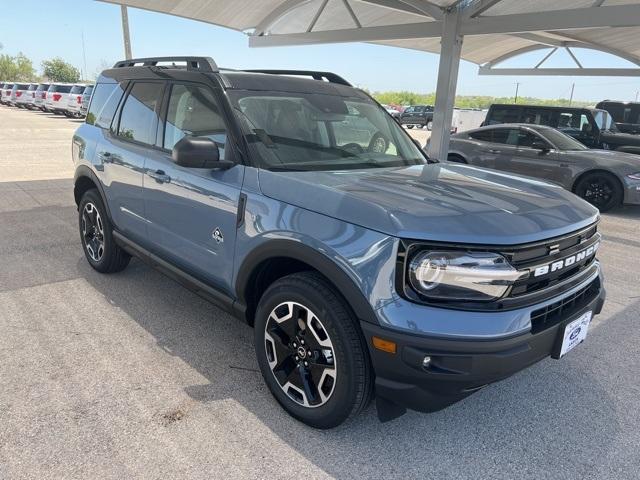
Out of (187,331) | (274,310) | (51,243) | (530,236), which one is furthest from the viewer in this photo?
(51,243)

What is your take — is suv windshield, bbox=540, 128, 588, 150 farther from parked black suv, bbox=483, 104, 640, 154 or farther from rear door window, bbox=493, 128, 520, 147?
parked black suv, bbox=483, 104, 640, 154

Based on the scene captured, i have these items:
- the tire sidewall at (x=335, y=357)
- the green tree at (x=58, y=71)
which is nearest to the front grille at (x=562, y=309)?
the tire sidewall at (x=335, y=357)

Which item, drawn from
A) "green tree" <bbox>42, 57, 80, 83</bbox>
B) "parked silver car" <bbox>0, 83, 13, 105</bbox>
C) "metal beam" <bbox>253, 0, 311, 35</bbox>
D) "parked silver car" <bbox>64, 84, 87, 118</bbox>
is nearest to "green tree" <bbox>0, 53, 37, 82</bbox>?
"green tree" <bbox>42, 57, 80, 83</bbox>

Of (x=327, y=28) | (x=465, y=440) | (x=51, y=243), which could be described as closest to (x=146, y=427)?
(x=465, y=440)

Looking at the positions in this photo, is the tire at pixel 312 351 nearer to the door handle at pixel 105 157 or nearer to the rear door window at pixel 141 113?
the rear door window at pixel 141 113

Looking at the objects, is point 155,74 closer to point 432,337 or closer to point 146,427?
point 146,427

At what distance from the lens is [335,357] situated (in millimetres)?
2371

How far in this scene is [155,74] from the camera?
3736 mm

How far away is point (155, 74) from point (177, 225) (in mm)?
→ 1238

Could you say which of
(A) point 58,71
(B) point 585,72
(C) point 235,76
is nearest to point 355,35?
(C) point 235,76

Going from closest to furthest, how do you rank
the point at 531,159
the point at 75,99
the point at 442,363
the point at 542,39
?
the point at 442,363
the point at 531,159
the point at 542,39
the point at 75,99

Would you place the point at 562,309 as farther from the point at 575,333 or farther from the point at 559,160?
the point at 559,160

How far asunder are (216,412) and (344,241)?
1242 millimetres

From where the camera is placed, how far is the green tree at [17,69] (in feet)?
288
